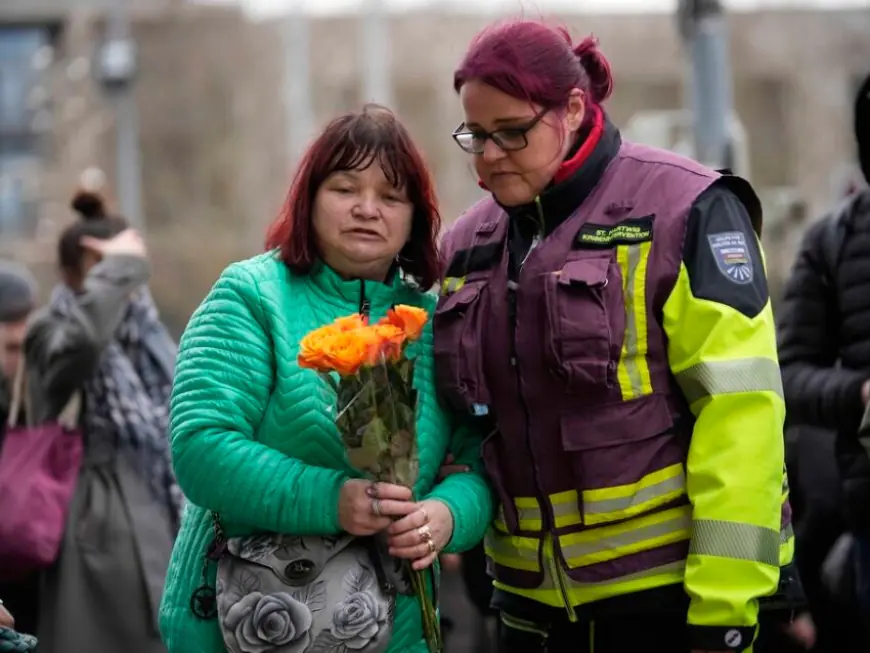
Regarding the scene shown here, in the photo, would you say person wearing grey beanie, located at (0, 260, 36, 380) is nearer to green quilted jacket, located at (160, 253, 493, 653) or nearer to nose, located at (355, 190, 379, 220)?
green quilted jacket, located at (160, 253, 493, 653)

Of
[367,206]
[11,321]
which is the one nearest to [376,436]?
[367,206]

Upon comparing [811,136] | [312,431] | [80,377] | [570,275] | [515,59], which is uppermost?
[515,59]

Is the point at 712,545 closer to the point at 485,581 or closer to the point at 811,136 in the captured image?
the point at 485,581

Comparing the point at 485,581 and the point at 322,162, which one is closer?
the point at 322,162

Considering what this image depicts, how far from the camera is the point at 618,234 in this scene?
3.54 m

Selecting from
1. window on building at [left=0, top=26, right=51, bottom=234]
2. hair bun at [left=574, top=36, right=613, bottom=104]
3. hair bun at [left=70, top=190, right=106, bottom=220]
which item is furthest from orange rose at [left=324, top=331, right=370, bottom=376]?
window on building at [left=0, top=26, right=51, bottom=234]

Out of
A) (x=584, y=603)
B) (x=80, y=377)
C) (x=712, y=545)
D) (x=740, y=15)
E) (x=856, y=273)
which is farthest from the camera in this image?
(x=740, y=15)

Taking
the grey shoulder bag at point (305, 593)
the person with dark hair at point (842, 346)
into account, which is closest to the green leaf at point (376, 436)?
the grey shoulder bag at point (305, 593)

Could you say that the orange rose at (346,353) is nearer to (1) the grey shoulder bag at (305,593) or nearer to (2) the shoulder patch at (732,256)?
(1) the grey shoulder bag at (305,593)

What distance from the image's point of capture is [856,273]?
15.1 ft

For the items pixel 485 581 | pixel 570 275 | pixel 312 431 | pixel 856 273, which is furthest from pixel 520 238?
pixel 485 581

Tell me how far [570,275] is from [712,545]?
0.65 metres

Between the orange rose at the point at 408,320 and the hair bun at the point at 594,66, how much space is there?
0.74 m

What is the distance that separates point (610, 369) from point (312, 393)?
66cm
